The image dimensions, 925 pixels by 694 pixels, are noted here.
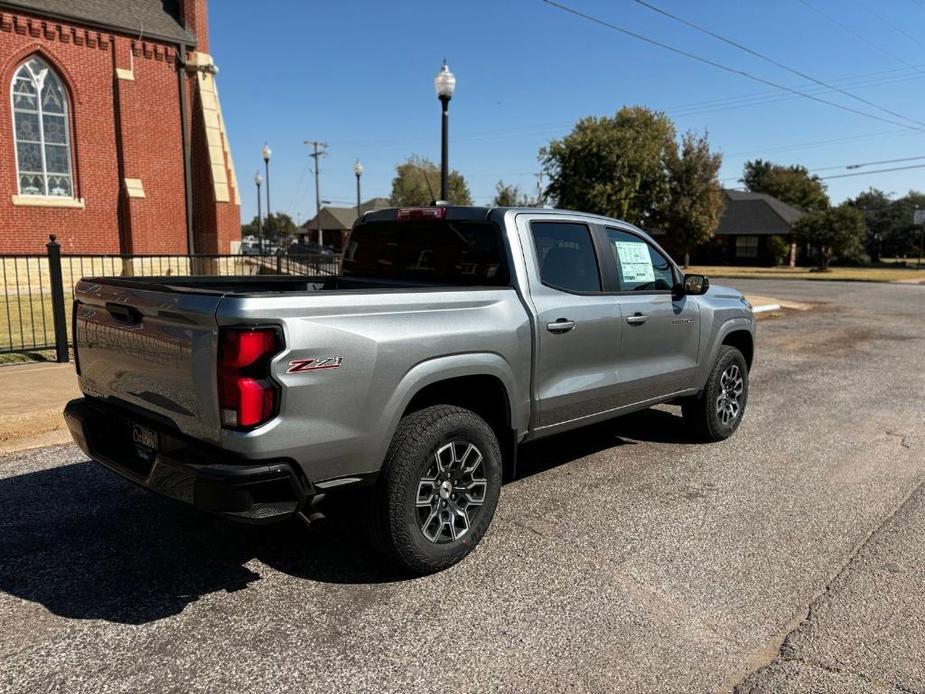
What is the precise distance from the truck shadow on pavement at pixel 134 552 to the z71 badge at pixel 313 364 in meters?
1.22

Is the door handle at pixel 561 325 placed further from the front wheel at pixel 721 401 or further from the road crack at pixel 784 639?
the front wheel at pixel 721 401

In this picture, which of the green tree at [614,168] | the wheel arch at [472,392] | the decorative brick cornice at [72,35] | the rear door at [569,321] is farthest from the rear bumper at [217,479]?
the green tree at [614,168]

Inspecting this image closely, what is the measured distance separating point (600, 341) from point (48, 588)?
Result: 11.4 ft

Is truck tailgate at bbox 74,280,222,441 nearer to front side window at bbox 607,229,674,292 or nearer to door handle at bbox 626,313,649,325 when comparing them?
door handle at bbox 626,313,649,325

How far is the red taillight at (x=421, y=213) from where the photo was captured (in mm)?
4566

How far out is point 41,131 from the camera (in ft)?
62.0

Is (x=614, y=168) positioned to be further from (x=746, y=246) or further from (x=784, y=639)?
(x=784, y=639)

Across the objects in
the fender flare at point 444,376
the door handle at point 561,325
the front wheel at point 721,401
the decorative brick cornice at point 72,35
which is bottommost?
the front wheel at point 721,401

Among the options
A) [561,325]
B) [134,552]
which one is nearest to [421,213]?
[561,325]

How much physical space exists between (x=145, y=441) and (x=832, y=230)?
167 ft

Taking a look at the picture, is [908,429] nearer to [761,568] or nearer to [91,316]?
→ [761,568]

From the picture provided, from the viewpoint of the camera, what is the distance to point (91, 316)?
385 centimetres

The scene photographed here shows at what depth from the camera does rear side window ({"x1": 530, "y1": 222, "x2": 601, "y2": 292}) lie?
14.8ft

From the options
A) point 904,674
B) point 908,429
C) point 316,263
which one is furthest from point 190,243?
point 904,674
